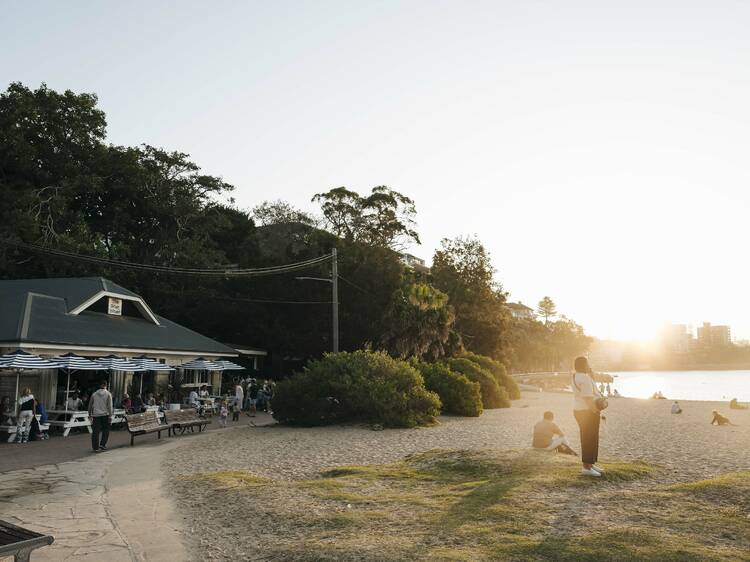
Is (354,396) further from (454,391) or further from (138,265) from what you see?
(138,265)

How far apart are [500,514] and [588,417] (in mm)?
3158

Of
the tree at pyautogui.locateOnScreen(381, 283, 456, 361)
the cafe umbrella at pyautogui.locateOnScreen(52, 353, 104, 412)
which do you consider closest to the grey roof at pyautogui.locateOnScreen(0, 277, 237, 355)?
the cafe umbrella at pyautogui.locateOnScreen(52, 353, 104, 412)

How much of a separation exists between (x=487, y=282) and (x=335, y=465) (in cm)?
4864

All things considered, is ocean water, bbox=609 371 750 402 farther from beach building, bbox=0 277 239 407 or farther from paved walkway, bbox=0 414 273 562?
paved walkway, bbox=0 414 273 562

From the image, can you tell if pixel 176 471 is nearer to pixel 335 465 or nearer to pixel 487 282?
pixel 335 465

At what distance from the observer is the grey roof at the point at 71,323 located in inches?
875

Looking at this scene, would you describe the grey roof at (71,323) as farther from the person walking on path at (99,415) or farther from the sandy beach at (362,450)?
the sandy beach at (362,450)

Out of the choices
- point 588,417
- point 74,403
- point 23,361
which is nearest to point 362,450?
point 588,417

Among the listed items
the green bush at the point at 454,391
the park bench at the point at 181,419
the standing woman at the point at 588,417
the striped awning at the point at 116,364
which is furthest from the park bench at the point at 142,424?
the standing woman at the point at 588,417

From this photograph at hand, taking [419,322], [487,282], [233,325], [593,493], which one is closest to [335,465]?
[593,493]

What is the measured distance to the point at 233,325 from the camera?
4447 centimetres

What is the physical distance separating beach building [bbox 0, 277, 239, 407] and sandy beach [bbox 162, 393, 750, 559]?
737cm

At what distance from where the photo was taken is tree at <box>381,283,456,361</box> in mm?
37688

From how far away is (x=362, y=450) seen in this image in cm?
1597
